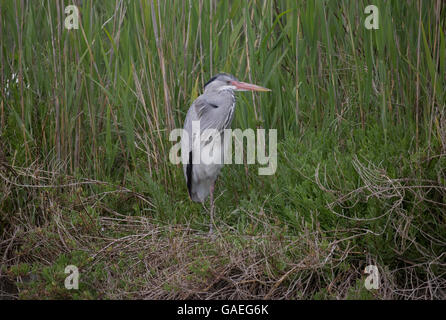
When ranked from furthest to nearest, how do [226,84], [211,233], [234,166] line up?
[234,166], [226,84], [211,233]

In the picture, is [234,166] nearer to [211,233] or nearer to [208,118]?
[208,118]

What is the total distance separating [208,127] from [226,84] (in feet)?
0.93

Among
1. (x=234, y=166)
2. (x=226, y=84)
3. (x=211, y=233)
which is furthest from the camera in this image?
(x=234, y=166)

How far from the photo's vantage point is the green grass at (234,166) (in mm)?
2637

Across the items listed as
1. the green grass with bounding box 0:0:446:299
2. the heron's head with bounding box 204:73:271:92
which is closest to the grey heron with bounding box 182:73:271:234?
the heron's head with bounding box 204:73:271:92

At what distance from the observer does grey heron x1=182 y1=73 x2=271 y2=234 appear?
131 inches

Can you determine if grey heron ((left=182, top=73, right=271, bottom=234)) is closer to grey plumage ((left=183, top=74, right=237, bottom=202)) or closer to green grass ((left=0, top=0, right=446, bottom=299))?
grey plumage ((left=183, top=74, right=237, bottom=202))

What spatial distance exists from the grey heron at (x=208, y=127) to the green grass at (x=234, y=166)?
0.38 ft

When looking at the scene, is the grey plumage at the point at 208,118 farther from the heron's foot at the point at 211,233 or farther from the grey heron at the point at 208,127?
the heron's foot at the point at 211,233

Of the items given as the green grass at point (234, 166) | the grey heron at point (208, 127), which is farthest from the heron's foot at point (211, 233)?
the grey heron at point (208, 127)

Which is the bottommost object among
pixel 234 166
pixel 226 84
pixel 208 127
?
pixel 234 166

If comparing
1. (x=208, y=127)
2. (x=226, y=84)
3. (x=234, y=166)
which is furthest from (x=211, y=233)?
(x=226, y=84)

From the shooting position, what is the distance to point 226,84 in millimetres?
3355

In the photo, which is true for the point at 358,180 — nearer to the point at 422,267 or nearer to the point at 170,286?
the point at 422,267
